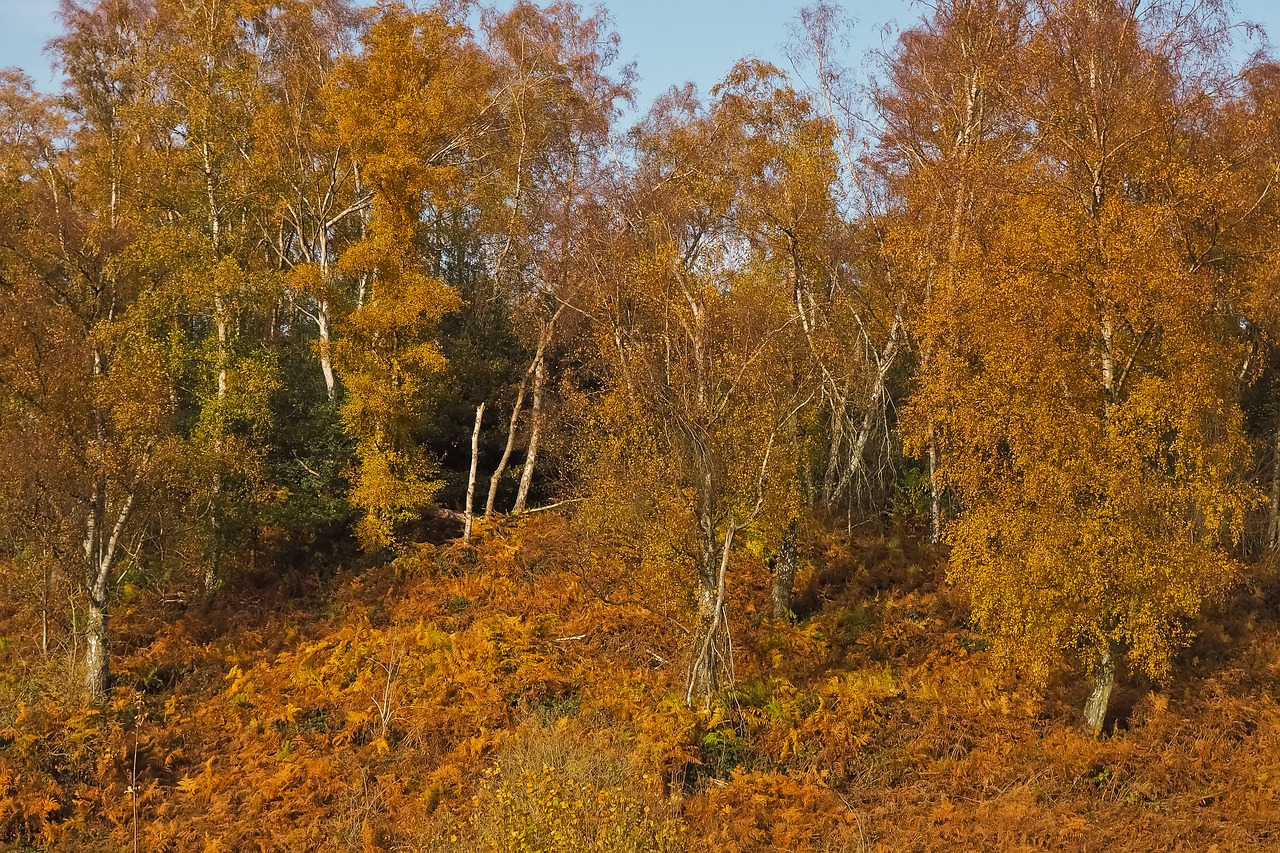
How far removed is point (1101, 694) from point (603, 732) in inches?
290

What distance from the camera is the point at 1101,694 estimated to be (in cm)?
1338

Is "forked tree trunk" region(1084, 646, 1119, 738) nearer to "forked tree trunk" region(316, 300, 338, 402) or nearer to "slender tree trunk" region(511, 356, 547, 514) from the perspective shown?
"slender tree trunk" region(511, 356, 547, 514)

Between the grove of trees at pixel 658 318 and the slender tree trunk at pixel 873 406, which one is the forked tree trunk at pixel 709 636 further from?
the slender tree trunk at pixel 873 406

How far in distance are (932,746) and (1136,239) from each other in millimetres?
7759

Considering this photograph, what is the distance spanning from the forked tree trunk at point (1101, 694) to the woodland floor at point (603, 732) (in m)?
0.32

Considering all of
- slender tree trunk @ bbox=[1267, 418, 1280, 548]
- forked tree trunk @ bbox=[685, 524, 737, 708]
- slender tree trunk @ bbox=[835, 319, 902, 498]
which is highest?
slender tree trunk @ bbox=[835, 319, 902, 498]

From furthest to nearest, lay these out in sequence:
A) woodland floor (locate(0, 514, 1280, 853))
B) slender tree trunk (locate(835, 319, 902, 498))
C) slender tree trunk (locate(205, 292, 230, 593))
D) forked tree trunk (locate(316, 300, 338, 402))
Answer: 1. forked tree trunk (locate(316, 300, 338, 402))
2. slender tree trunk (locate(835, 319, 902, 498))
3. slender tree trunk (locate(205, 292, 230, 593))
4. woodland floor (locate(0, 514, 1280, 853))

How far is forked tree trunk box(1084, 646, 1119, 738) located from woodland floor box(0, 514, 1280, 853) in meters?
0.32

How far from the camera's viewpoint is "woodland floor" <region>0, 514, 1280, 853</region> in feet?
38.2

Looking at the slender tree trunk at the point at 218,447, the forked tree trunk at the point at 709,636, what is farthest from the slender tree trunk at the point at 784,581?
the slender tree trunk at the point at 218,447

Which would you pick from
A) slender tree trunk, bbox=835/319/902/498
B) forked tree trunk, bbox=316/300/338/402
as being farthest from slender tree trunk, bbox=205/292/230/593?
slender tree trunk, bbox=835/319/902/498

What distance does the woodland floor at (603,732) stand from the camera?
1164 cm

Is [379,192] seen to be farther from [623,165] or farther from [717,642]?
[717,642]

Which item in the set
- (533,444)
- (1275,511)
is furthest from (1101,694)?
(533,444)
